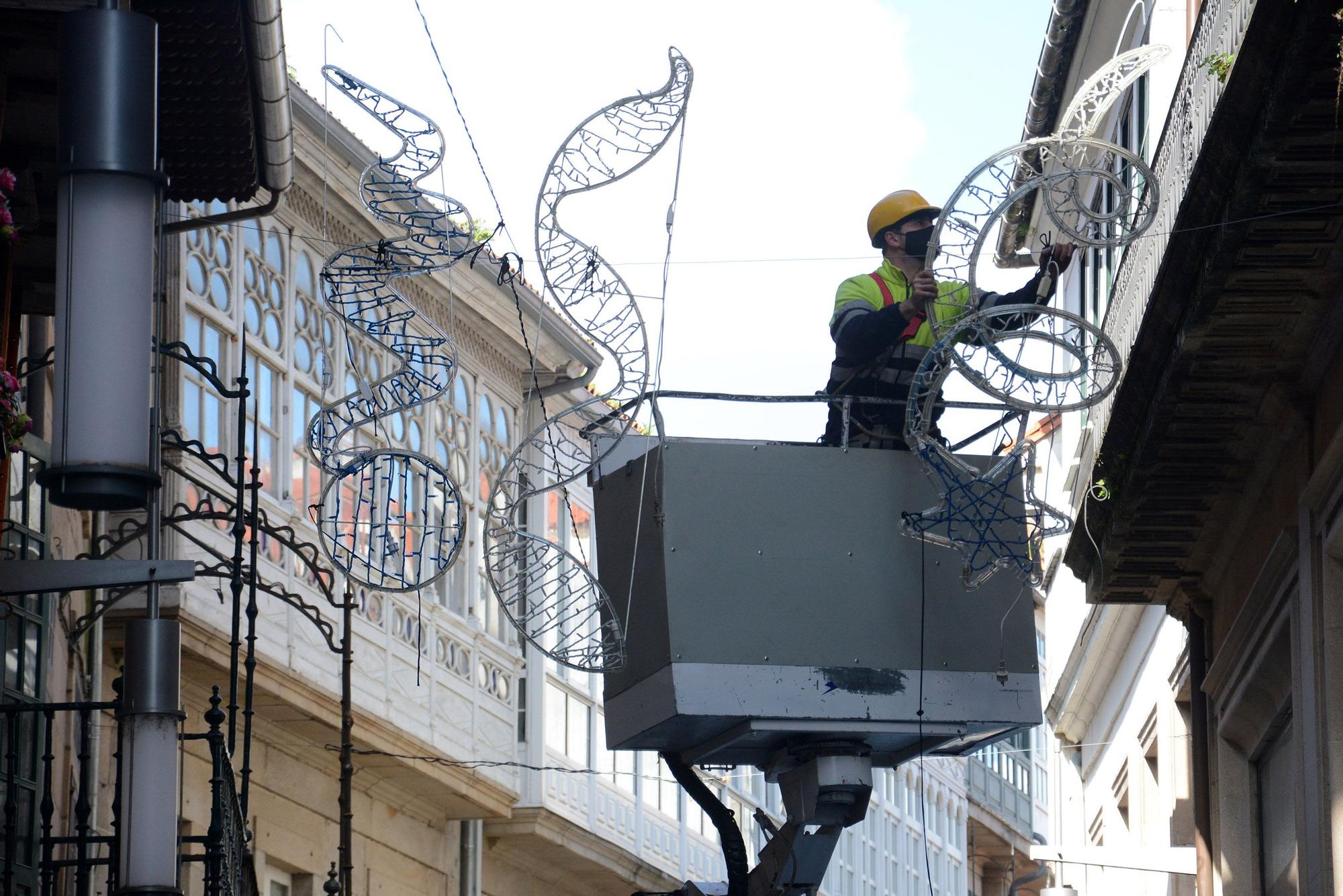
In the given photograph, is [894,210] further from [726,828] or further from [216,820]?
[216,820]

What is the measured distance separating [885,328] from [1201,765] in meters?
5.16

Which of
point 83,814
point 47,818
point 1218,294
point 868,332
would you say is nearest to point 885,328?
point 868,332

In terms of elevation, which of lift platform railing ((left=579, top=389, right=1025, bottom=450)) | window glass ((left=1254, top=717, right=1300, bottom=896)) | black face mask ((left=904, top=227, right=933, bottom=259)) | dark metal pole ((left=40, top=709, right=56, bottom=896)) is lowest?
dark metal pole ((left=40, top=709, right=56, bottom=896))

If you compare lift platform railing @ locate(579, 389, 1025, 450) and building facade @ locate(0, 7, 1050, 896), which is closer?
lift platform railing @ locate(579, 389, 1025, 450)

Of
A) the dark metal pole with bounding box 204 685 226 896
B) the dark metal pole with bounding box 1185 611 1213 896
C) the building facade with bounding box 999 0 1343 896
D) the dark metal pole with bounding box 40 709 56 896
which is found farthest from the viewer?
the dark metal pole with bounding box 1185 611 1213 896

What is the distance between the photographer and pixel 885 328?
1029 centimetres

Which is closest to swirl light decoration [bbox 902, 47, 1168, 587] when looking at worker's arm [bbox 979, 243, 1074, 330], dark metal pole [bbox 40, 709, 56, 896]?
worker's arm [bbox 979, 243, 1074, 330]

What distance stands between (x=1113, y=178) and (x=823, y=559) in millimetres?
2084

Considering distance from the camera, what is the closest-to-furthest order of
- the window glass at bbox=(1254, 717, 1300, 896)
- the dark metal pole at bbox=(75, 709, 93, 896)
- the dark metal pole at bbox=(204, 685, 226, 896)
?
the dark metal pole at bbox=(75, 709, 93, 896) < the dark metal pole at bbox=(204, 685, 226, 896) < the window glass at bbox=(1254, 717, 1300, 896)

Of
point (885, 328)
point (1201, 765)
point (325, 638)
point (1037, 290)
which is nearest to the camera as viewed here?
point (1037, 290)

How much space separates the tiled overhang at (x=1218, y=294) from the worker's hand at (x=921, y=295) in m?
1.07

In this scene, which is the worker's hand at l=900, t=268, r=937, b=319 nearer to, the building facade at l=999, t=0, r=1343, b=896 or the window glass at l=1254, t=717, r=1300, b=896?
the building facade at l=999, t=0, r=1343, b=896

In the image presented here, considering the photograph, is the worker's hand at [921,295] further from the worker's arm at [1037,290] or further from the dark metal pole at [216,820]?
the dark metal pole at [216,820]

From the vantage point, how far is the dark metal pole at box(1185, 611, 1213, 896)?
14250mm
